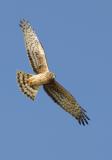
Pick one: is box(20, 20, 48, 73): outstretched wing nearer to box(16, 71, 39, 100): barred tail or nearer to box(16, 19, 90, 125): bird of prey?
box(16, 19, 90, 125): bird of prey

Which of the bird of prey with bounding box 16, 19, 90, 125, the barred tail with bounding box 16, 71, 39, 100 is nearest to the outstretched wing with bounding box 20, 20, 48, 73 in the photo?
the bird of prey with bounding box 16, 19, 90, 125

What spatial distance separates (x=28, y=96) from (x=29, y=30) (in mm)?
2568

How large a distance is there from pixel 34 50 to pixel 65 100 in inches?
66.4

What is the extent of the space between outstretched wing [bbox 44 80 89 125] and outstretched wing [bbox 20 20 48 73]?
562 millimetres

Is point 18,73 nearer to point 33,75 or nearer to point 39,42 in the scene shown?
point 33,75

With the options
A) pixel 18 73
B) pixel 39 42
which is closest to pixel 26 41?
pixel 39 42

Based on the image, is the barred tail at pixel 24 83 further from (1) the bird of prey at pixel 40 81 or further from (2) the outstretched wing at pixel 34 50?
(2) the outstretched wing at pixel 34 50

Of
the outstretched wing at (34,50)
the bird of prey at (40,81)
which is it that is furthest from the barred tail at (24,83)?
the outstretched wing at (34,50)

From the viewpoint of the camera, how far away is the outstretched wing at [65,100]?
18594mm

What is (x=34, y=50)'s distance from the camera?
1888 centimetres

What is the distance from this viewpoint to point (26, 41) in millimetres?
19203

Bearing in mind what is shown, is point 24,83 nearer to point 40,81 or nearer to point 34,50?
point 40,81

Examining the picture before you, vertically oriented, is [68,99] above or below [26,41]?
below

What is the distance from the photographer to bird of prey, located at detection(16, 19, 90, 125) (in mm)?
17922
